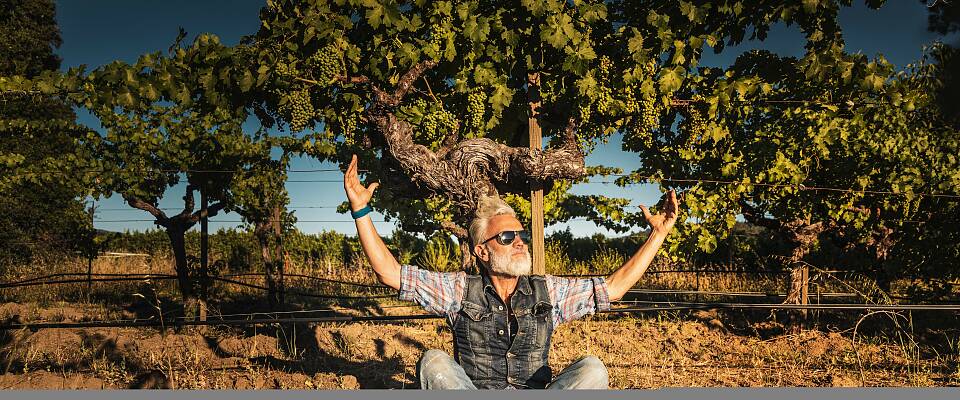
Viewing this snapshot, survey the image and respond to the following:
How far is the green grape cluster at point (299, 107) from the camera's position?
17.4ft

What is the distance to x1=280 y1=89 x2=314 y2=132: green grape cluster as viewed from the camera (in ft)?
17.4

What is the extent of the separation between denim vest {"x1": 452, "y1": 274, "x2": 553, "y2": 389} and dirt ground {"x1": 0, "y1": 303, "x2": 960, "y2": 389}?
2.75 metres

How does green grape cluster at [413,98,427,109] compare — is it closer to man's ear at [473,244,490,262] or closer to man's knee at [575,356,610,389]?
man's ear at [473,244,490,262]

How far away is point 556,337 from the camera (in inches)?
301

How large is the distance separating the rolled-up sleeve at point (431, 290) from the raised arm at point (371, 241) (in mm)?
50

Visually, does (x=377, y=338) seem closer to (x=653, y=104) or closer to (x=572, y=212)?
(x=653, y=104)

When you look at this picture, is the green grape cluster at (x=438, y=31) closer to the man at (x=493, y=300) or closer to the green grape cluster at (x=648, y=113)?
the green grape cluster at (x=648, y=113)

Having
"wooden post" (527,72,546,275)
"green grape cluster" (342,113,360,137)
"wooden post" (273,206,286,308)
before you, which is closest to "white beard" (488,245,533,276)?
"wooden post" (527,72,546,275)

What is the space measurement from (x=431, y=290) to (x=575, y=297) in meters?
0.75

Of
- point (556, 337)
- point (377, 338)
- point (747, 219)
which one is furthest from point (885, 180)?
point (377, 338)

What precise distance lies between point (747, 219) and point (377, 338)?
473 cm

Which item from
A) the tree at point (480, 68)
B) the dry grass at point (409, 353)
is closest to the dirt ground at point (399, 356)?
the dry grass at point (409, 353)

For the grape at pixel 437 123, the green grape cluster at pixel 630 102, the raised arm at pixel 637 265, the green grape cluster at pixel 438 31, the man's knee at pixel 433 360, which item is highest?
the green grape cluster at pixel 438 31

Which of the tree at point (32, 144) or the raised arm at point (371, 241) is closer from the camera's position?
the raised arm at point (371, 241)
